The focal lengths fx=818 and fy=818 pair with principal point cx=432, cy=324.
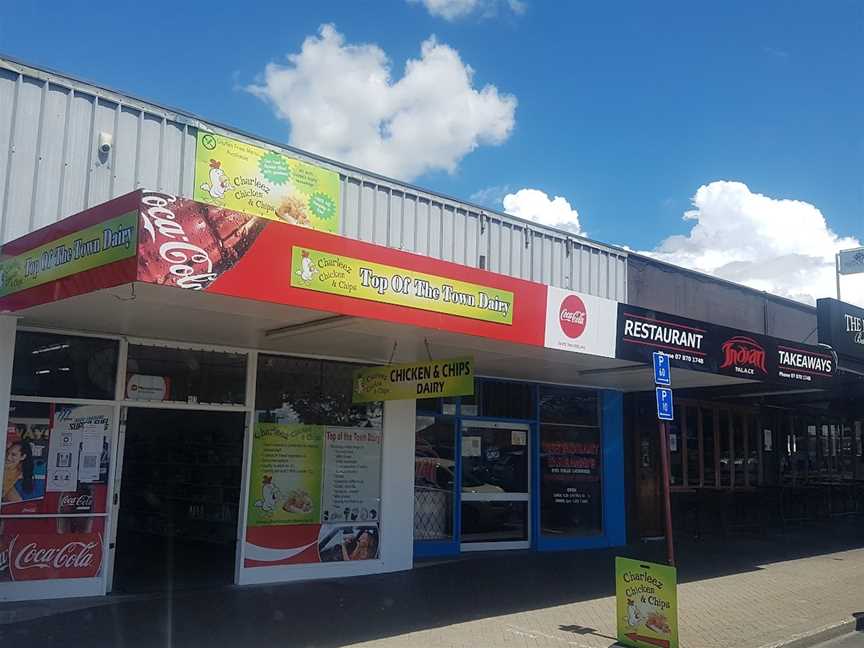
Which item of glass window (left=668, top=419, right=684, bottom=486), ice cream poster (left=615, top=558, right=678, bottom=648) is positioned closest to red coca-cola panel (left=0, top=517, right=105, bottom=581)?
ice cream poster (left=615, top=558, right=678, bottom=648)

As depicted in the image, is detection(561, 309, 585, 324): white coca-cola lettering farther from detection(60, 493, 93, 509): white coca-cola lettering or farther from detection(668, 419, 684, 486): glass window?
detection(668, 419, 684, 486): glass window

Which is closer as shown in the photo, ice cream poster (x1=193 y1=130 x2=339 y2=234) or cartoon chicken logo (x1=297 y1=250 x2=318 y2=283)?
cartoon chicken logo (x1=297 y1=250 x2=318 y2=283)

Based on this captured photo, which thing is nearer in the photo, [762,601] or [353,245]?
[353,245]

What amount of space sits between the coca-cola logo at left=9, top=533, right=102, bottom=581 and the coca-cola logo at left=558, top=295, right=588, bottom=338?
5457 mm

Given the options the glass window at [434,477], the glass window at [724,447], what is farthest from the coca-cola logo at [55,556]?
the glass window at [724,447]

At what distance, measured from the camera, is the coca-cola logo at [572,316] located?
29.5 ft

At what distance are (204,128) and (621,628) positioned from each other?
23.1ft

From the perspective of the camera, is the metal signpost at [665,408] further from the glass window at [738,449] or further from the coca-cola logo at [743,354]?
the glass window at [738,449]

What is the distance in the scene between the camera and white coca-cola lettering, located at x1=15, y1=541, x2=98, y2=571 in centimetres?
813

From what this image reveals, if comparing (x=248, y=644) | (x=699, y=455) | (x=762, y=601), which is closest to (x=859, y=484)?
(x=699, y=455)

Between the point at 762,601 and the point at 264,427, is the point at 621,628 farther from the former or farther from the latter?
the point at 264,427

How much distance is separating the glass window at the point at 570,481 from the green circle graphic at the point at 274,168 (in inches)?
239

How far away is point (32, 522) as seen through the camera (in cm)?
819

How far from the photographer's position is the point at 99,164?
8.67 metres
